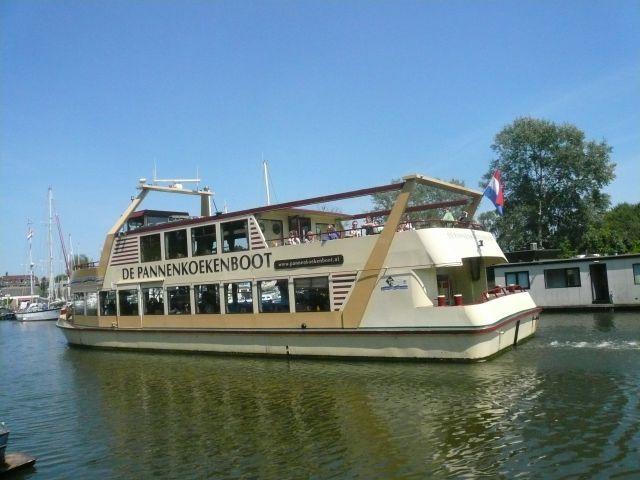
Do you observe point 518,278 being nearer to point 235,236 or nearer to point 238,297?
point 238,297

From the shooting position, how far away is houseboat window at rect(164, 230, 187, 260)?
1841 centimetres

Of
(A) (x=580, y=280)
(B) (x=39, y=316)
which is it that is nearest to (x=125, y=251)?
(A) (x=580, y=280)

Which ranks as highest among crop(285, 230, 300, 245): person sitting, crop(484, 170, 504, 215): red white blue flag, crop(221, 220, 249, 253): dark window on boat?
crop(484, 170, 504, 215): red white blue flag

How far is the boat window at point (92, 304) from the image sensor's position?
2130 centimetres

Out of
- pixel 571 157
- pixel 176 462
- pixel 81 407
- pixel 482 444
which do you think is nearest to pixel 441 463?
pixel 482 444

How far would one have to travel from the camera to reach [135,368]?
52.7 feet

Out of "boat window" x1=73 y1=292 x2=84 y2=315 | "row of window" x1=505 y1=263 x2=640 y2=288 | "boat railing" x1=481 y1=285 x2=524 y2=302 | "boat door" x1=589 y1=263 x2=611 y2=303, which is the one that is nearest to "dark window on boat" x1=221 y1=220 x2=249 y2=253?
"boat railing" x1=481 y1=285 x2=524 y2=302

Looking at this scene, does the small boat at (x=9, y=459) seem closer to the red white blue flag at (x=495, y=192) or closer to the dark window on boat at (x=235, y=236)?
the dark window on boat at (x=235, y=236)

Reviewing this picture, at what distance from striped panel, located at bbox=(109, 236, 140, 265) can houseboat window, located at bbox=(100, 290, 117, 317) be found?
125 centimetres

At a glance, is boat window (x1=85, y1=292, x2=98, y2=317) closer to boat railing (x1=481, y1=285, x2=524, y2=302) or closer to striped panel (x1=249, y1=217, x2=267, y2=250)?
striped panel (x1=249, y1=217, x2=267, y2=250)

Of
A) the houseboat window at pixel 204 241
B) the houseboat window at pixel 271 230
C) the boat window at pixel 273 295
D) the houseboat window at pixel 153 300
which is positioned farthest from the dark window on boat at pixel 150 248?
the boat window at pixel 273 295

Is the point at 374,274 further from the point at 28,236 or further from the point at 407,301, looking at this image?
the point at 28,236

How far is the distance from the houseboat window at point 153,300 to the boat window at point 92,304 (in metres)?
2.95

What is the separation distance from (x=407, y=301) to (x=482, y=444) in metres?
6.26
